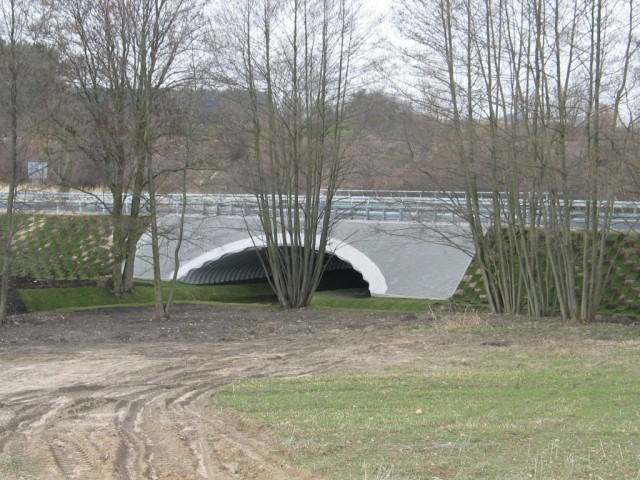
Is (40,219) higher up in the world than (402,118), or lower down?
lower down

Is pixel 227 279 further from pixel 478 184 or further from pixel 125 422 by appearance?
pixel 125 422

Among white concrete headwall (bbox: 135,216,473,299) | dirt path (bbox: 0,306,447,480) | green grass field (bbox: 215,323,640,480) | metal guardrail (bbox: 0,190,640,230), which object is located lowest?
dirt path (bbox: 0,306,447,480)

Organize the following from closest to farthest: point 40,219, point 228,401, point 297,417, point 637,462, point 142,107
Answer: point 637,462, point 297,417, point 228,401, point 142,107, point 40,219

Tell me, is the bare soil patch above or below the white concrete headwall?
below

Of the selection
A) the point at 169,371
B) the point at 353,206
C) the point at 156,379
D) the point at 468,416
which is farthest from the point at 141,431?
the point at 353,206

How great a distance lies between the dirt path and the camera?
7.66 metres

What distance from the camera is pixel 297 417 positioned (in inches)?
364

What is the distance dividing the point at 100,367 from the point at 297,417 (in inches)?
237

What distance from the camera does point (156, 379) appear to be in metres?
12.7

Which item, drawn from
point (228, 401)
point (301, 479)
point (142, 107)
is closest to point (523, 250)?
point (142, 107)

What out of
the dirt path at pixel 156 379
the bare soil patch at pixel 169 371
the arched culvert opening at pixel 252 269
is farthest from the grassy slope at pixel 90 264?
the dirt path at pixel 156 379

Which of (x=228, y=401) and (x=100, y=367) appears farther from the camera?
(x=100, y=367)

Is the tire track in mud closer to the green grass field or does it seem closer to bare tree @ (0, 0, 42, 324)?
the green grass field

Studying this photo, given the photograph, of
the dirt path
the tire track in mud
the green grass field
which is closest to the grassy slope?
the dirt path
